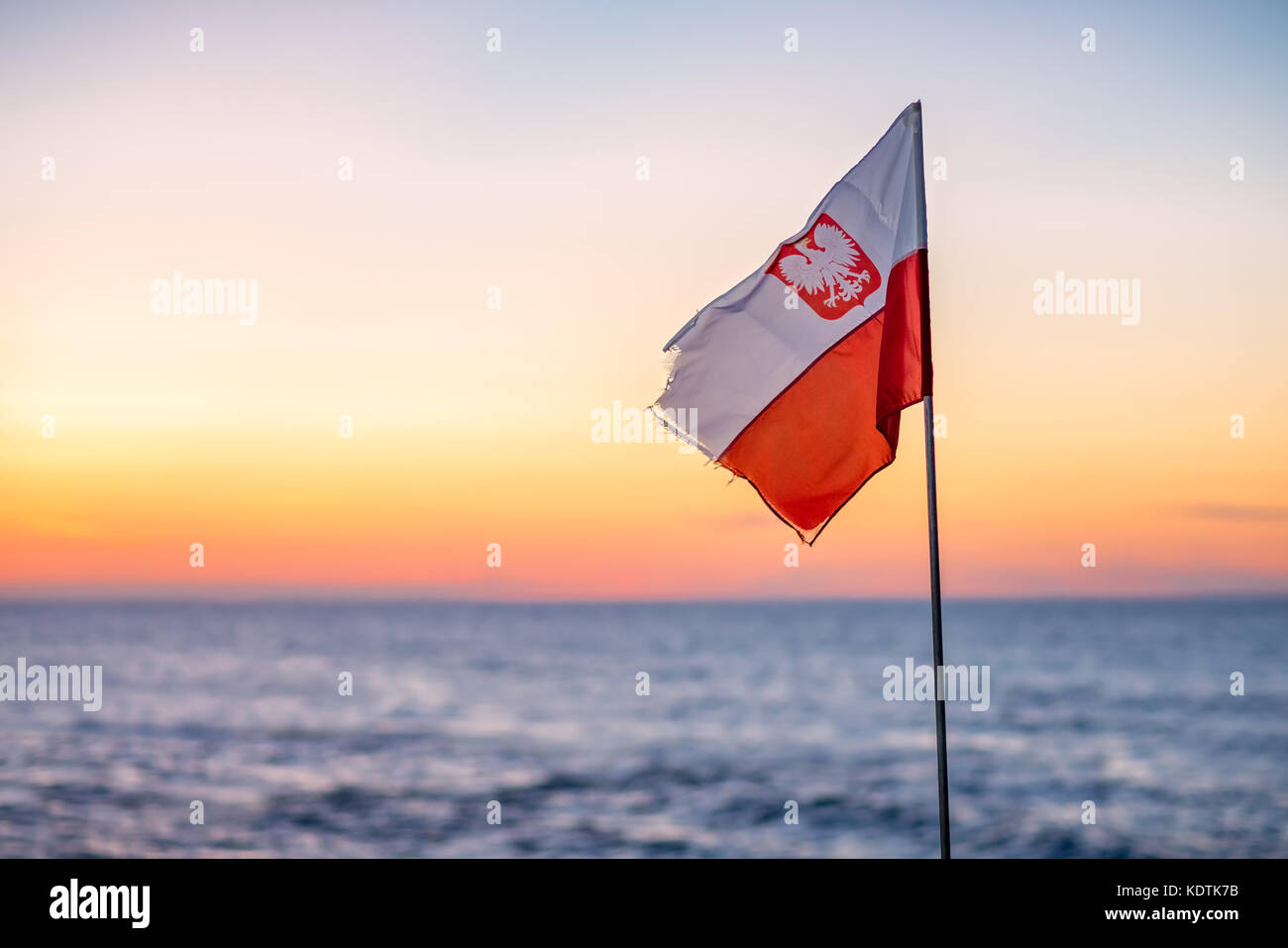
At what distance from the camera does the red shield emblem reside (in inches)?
238

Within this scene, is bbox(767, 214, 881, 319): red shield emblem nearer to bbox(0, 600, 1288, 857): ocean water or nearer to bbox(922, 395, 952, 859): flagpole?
bbox(922, 395, 952, 859): flagpole

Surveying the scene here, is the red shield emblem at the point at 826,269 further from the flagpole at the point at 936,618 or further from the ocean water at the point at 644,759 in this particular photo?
the ocean water at the point at 644,759

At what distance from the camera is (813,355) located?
610 cm

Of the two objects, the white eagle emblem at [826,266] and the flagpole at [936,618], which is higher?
the white eagle emblem at [826,266]

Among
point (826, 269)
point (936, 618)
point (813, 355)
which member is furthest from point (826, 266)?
point (936, 618)

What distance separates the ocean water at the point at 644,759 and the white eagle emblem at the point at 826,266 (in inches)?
435

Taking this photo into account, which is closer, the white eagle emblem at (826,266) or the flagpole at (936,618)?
the flagpole at (936,618)

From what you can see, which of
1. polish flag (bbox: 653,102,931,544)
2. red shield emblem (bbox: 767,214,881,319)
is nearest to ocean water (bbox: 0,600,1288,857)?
polish flag (bbox: 653,102,931,544)

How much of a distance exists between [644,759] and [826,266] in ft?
65.4

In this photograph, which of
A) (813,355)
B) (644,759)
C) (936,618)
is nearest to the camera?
(936,618)

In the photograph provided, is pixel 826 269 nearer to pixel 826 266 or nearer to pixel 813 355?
pixel 826 266

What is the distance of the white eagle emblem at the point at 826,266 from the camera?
6.05 meters

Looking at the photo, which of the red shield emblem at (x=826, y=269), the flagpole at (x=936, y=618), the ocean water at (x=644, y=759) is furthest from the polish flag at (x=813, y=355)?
the ocean water at (x=644, y=759)
